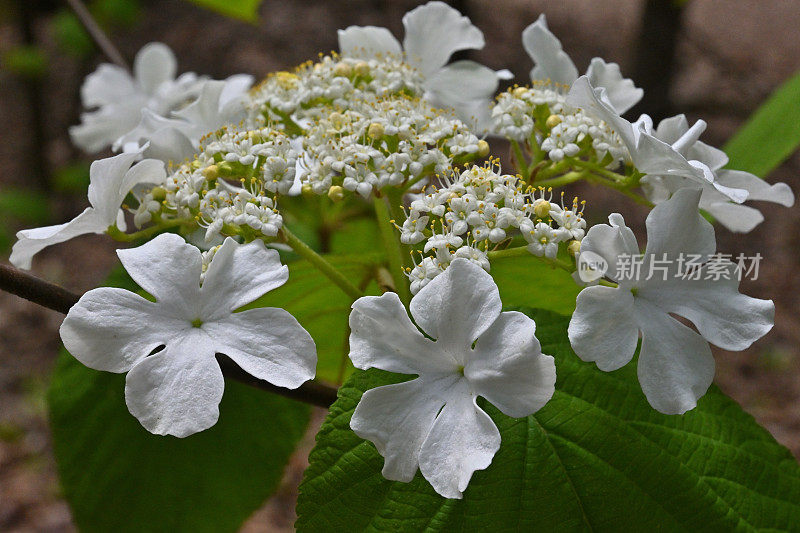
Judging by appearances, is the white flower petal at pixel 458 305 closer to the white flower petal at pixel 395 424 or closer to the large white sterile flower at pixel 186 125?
the white flower petal at pixel 395 424

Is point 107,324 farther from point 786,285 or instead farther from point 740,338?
point 786,285

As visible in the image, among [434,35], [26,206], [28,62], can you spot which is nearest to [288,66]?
[28,62]

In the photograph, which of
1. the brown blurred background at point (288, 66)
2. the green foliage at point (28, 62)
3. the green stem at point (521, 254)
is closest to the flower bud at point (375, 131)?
the green stem at point (521, 254)

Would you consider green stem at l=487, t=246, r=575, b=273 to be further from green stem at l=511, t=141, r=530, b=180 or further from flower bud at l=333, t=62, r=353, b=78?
flower bud at l=333, t=62, r=353, b=78

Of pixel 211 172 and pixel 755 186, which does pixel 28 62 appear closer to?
pixel 211 172

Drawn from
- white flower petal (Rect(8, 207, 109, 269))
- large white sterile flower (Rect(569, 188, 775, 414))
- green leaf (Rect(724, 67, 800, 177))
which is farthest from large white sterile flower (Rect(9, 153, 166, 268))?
green leaf (Rect(724, 67, 800, 177))
